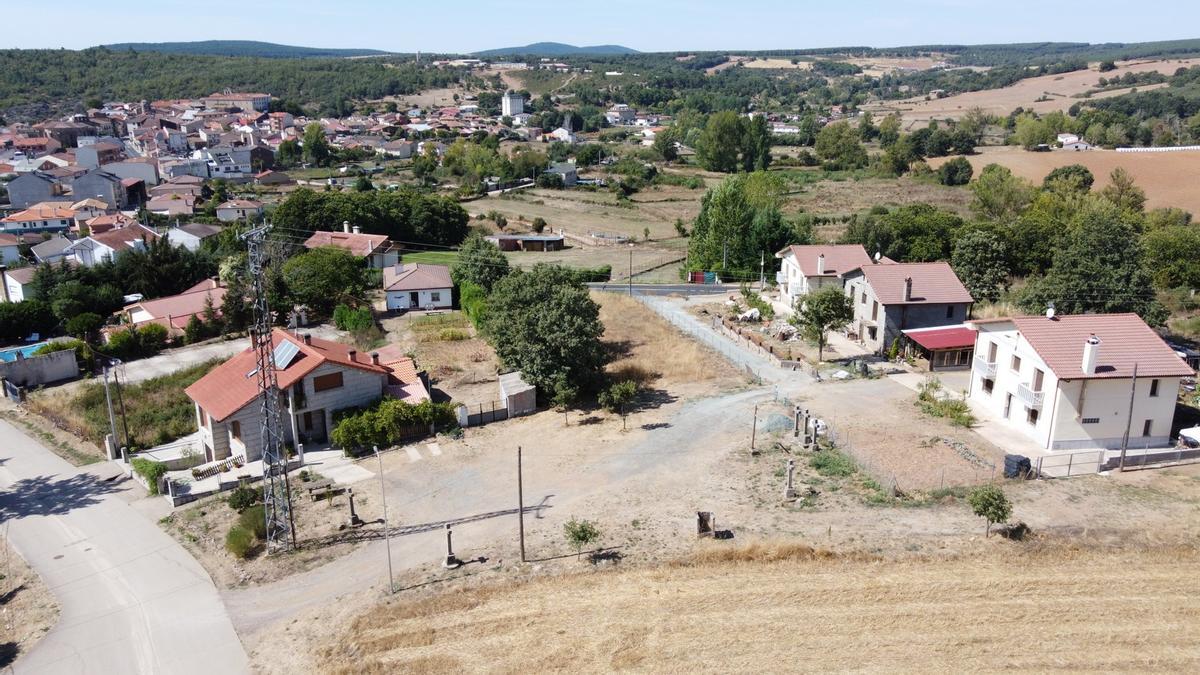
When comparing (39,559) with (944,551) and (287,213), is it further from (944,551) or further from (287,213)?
(287,213)

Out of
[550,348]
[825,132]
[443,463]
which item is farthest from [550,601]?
[825,132]

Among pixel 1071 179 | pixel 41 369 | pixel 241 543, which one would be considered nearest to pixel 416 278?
pixel 41 369

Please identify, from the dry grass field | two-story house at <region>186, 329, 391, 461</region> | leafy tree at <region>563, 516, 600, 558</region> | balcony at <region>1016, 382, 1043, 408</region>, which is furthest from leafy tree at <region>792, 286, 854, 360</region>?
leafy tree at <region>563, 516, 600, 558</region>

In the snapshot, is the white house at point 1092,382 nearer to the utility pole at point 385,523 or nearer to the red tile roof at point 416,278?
the utility pole at point 385,523

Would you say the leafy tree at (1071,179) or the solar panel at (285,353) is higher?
the leafy tree at (1071,179)

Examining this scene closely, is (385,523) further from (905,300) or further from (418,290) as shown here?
(418,290)

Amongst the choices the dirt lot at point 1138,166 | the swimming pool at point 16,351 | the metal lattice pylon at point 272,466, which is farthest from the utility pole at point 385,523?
the dirt lot at point 1138,166
